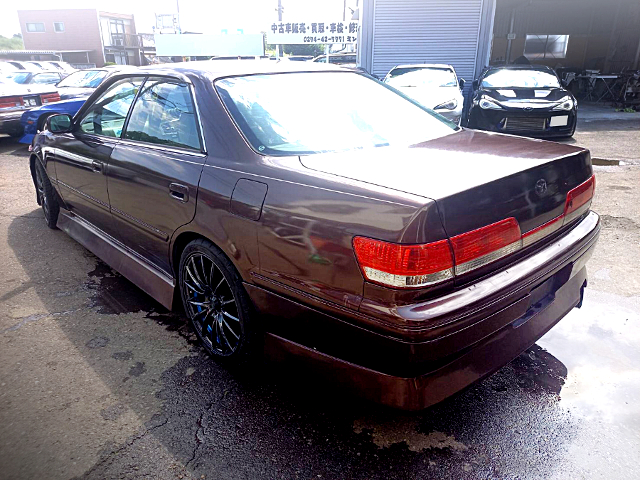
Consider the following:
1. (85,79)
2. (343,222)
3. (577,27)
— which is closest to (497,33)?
(577,27)

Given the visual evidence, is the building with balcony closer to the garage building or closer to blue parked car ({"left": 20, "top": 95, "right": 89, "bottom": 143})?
the garage building

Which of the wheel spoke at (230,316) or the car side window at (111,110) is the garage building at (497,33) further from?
the wheel spoke at (230,316)

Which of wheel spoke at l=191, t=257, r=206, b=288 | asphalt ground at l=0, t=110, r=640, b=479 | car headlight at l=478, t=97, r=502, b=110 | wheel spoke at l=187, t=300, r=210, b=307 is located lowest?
asphalt ground at l=0, t=110, r=640, b=479

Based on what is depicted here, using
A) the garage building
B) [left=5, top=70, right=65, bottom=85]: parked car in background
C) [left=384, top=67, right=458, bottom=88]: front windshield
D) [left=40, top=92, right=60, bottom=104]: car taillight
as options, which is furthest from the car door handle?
the garage building

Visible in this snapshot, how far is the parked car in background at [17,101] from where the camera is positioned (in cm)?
863

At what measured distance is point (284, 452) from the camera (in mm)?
2045

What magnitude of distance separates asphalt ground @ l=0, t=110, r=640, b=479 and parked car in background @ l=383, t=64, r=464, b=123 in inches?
227

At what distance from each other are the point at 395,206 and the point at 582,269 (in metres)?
1.44

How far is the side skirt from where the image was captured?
2.95 m

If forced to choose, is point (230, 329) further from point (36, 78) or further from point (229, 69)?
point (36, 78)

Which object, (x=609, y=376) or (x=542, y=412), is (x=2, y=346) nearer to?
(x=542, y=412)

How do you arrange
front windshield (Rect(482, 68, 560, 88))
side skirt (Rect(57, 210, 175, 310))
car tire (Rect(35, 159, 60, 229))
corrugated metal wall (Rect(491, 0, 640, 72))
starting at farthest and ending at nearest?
corrugated metal wall (Rect(491, 0, 640, 72)) < front windshield (Rect(482, 68, 560, 88)) < car tire (Rect(35, 159, 60, 229)) < side skirt (Rect(57, 210, 175, 310))

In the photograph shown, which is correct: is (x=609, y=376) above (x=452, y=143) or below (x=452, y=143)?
below

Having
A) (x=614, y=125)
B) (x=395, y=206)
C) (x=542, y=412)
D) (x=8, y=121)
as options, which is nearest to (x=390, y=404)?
(x=395, y=206)
